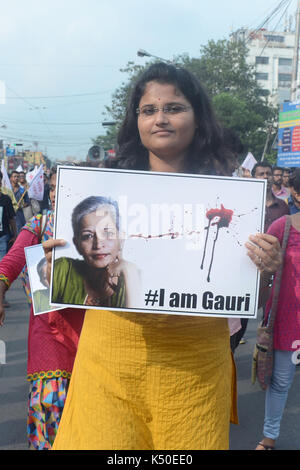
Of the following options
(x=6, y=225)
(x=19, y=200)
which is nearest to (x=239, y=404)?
(x=6, y=225)

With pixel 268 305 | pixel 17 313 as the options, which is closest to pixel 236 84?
pixel 17 313

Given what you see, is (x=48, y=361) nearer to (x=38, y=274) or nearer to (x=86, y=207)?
(x=38, y=274)

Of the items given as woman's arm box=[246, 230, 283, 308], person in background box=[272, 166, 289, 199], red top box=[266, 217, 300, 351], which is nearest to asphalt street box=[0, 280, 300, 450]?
red top box=[266, 217, 300, 351]

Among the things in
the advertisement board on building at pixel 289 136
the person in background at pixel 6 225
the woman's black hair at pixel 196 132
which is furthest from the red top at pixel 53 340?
the advertisement board on building at pixel 289 136

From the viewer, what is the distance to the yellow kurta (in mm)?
1961

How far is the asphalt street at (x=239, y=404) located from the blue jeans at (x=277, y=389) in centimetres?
19

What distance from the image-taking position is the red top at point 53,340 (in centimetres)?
291

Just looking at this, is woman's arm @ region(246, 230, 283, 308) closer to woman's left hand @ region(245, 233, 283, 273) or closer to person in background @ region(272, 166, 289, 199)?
woman's left hand @ region(245, 233, 283, 273)

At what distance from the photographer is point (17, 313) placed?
25.7 ft

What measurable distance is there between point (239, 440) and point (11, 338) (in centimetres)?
326

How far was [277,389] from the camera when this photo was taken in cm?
373

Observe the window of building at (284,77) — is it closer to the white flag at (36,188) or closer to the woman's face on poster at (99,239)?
the white flag at (36,188)

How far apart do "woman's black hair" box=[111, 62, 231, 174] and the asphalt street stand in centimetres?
229
